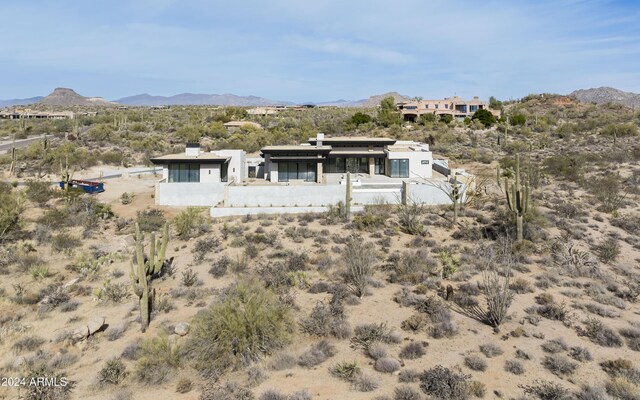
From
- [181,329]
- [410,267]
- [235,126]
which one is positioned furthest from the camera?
[235,126]

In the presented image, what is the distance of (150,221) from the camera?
27.5 m

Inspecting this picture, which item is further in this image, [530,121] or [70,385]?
[530,121]

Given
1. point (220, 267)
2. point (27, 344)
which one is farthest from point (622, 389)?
point (27, 344)

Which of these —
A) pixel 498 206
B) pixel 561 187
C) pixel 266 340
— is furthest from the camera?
pixel 561 187

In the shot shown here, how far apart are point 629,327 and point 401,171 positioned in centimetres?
2555

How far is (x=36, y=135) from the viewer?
7344cm

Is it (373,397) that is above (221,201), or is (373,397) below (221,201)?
below

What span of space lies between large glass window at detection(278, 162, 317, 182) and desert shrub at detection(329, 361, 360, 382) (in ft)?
81.9

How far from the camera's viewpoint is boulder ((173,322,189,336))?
14.9 meters

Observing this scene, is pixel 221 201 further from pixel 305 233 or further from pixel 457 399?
pixel 457 399

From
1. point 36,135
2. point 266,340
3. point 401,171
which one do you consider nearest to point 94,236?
point 266,340

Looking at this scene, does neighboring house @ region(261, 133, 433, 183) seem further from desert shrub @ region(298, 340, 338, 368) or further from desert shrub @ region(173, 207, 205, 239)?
desert shrub @ region(298, 340, 338, 368)

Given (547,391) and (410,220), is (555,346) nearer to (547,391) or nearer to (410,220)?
(547,391)

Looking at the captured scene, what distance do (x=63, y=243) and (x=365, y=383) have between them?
20705mm
